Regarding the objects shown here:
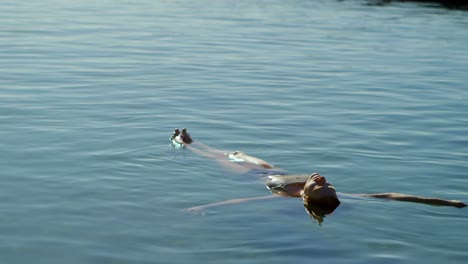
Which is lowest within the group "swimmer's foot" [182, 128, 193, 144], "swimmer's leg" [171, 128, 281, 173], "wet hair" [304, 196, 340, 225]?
"wet hair" [304, 196, 340, 225]

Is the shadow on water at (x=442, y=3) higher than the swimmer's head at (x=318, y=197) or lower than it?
higher

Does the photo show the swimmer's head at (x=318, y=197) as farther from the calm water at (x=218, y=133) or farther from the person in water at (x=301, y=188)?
the calm water at (x=218, y=133)

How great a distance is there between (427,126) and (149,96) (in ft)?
13.2

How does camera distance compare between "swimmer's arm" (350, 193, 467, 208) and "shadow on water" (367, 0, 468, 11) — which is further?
"shadow on water" (367, 0, 468, 11)

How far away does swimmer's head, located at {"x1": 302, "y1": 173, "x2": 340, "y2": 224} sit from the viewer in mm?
8023

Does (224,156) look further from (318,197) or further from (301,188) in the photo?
(318,197)

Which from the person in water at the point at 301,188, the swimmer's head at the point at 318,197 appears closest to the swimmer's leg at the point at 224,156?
the person in water at the point at 301,188

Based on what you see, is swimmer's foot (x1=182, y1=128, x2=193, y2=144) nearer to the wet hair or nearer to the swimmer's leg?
the swimmer's leg

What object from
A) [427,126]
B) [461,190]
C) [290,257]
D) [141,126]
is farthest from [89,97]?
[290,257]

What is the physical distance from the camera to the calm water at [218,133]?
7.36 metres

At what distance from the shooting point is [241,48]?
1823cm

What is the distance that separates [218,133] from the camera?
11312 millimetres

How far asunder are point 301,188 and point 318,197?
1.38 feet

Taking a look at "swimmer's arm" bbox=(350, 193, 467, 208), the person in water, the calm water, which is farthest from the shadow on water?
"swimmer's arm" bbox=(350, 193, 467, 208)
